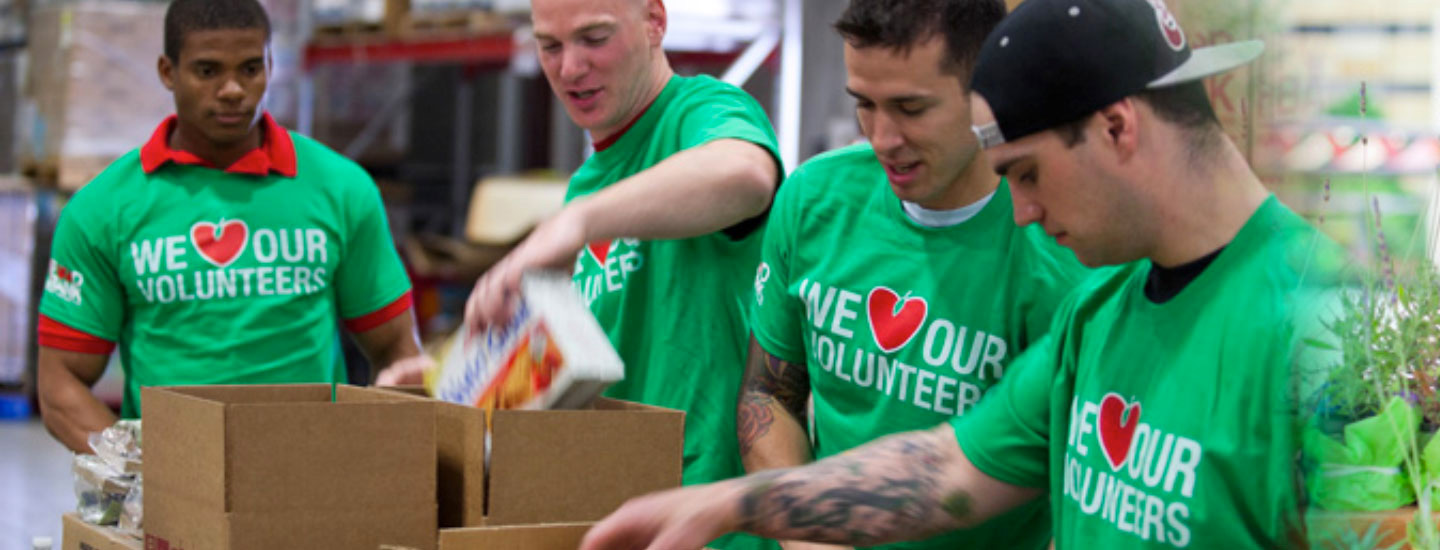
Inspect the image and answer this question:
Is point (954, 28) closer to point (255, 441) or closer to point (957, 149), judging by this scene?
point (957, 149)

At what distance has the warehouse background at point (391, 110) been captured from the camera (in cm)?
690

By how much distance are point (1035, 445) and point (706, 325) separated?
0.83m

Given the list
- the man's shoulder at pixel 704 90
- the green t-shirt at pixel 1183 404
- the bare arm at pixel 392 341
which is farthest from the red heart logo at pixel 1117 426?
the bare arm at pixel 392 341

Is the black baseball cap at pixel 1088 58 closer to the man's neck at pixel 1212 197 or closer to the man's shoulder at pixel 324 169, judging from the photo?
the man's neck at pixel 1212 197

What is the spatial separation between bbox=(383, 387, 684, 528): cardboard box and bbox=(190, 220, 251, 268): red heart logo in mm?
1235

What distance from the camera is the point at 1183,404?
146 centimetres

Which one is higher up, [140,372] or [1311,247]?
[1311,247]

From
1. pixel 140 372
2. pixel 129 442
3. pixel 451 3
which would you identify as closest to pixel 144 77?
pixel 451 3

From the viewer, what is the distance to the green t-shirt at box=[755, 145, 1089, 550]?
1.97 m

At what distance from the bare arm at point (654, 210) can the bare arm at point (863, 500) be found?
1.21 ft

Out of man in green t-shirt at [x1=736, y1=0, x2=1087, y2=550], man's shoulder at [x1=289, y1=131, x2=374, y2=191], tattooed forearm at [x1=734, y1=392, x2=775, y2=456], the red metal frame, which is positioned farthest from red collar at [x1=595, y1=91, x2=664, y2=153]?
the red metal frame

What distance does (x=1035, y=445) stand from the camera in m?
1.71

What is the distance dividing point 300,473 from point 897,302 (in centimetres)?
79

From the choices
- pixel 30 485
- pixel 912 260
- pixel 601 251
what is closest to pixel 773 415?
pixel 912 260
